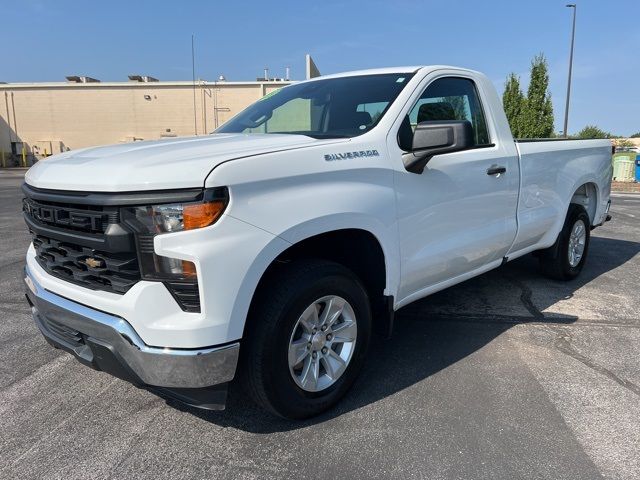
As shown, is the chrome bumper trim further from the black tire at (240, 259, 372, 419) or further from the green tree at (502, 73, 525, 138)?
the green tree at (502, 73, 525, 138)

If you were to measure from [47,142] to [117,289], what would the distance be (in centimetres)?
4122

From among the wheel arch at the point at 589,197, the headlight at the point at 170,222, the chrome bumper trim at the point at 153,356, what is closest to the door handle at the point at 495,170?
the wheel arch at the point at 589,197

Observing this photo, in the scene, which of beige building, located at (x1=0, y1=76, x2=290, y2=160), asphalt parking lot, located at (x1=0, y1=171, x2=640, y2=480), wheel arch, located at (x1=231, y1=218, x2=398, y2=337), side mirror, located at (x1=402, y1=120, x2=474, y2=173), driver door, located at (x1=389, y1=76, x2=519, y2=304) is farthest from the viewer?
beige building, located at (x1=0, y1=76, x2=290, y2=160)

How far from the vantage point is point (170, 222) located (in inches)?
85.6

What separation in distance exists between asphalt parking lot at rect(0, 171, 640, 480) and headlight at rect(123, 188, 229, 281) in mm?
992

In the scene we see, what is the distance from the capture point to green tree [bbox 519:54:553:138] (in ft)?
75.4

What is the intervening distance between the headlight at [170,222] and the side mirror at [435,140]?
1330 mm

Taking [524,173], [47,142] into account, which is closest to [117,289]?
[524,173]

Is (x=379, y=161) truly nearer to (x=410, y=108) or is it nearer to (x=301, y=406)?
(x=410, y=108)

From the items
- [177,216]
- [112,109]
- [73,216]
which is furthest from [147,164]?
[112,109]

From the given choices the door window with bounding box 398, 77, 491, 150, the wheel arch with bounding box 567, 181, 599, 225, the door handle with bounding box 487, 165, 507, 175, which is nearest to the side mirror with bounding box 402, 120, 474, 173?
the door window with bounding box 398, 77, 491, 150

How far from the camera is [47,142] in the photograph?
1487 inches

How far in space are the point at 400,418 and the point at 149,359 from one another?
144cm

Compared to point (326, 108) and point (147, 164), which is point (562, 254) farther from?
point (147, 164)
